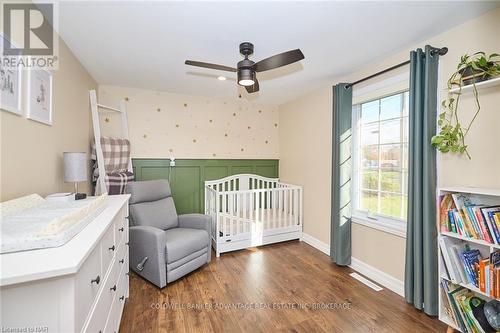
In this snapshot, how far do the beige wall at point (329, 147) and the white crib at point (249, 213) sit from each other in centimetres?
24

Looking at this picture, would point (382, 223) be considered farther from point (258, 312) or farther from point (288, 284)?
point (258, 312)

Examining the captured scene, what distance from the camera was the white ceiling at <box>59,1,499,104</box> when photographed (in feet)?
5.07

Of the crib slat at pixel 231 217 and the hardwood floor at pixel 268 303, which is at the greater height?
the crib slat at pixel 231 217

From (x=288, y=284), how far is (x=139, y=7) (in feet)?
8.69

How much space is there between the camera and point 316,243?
10.9 ft

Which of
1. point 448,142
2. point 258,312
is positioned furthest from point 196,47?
point 258,312

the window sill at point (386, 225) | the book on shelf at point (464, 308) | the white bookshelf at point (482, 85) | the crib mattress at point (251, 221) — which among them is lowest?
the book on shelf at point (464, 308)

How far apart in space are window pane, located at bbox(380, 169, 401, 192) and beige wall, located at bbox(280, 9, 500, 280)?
467 millimetres

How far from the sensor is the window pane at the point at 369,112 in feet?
8.54

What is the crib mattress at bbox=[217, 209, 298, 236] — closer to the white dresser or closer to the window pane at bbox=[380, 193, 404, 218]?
the window pane at bbox=[380, 193, 404, 218]

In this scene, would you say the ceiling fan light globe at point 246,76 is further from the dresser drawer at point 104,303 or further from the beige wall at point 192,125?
the beige wall at point 192,125

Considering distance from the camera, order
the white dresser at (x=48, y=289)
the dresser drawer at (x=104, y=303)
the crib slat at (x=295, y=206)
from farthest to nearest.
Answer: the crib slat at (x=295, y=206) < the dresser drawer at (x=104, y=303) < the white dresser at (x=48, y=289)

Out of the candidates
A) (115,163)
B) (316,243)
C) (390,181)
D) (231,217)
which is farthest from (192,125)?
(390,181)

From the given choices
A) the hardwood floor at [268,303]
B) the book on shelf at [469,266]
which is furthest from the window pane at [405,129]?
the hardwood floor at [268,303]
